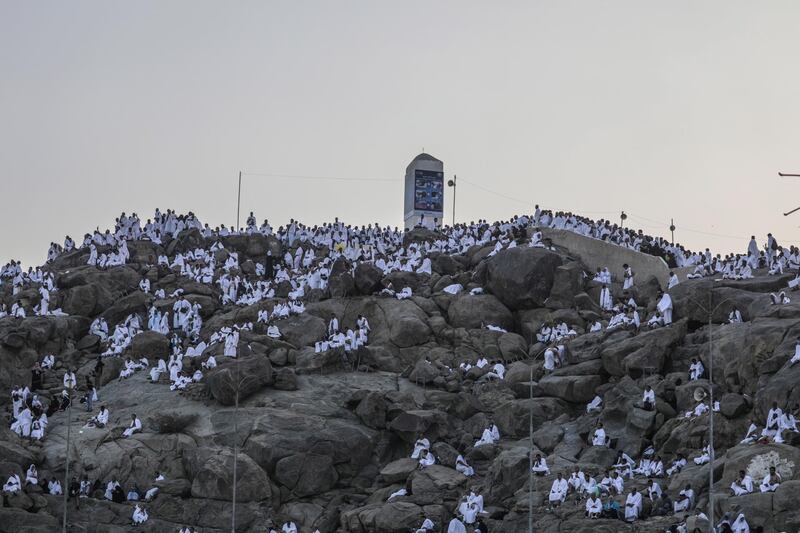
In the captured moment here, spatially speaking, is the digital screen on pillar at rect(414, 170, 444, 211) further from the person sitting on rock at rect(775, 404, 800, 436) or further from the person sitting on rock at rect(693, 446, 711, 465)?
the person sitting on rock at rect(775, 404, 800, 436)

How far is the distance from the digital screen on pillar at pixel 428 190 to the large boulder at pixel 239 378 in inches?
1697

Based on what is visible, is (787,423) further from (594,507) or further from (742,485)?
(594,507)

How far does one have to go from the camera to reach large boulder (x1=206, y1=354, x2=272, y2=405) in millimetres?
53344

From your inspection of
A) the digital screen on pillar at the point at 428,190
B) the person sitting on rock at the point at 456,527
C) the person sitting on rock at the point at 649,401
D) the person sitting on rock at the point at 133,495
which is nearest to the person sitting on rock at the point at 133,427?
the person sitting on rock at the point at 133,495

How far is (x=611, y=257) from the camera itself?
66.9 metres

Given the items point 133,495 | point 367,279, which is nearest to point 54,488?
point 133,495

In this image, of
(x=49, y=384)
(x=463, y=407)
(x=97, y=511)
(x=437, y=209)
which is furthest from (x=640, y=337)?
(x=437, y=209)

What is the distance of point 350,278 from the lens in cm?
6347

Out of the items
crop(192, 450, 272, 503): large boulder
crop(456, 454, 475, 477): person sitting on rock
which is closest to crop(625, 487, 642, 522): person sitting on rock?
crop(456, 454, 475, 477): person sitting on rock

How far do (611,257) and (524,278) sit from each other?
6.69 metres

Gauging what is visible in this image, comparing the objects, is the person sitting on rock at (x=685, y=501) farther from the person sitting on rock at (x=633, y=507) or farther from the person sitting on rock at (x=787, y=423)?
the person sitting on rock at (x=787, y=423)

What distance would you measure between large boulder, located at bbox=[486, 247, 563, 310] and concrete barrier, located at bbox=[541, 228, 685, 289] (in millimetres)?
4179

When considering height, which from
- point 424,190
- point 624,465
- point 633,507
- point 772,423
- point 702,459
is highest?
point 424,190

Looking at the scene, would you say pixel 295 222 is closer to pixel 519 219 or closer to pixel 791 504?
pixel 519 219
